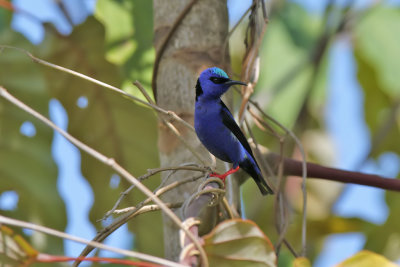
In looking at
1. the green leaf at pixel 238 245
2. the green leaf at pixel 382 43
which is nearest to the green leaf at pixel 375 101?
the green leaf at pixel 382 43

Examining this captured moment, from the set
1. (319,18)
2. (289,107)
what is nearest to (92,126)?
(289,107)

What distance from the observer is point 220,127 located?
2443 mm

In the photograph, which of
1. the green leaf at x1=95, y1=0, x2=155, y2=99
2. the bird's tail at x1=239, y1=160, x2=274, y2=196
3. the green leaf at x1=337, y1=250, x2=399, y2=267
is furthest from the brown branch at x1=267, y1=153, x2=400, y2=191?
the green leaf at x1=95, y1=0, x2=155, y2=99

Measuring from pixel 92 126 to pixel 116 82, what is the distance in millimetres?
302

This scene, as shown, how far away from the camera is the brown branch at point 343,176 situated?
7.03 feet

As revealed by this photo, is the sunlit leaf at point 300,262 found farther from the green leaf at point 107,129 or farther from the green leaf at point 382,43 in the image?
the green leaf at point 382,43

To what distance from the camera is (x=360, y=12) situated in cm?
500

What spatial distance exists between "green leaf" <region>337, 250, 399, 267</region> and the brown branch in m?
0.59

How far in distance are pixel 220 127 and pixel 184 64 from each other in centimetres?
31

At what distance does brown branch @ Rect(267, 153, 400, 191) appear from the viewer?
2.14 meters

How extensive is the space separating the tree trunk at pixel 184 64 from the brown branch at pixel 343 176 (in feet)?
1.10

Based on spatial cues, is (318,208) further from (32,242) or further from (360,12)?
(32,242)

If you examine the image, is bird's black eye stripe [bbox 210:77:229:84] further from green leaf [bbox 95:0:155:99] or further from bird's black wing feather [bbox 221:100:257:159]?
green leaf [bbox 95:0:155:99]

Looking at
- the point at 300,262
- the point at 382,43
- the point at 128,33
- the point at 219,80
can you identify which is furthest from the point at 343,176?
the point at 382,43
